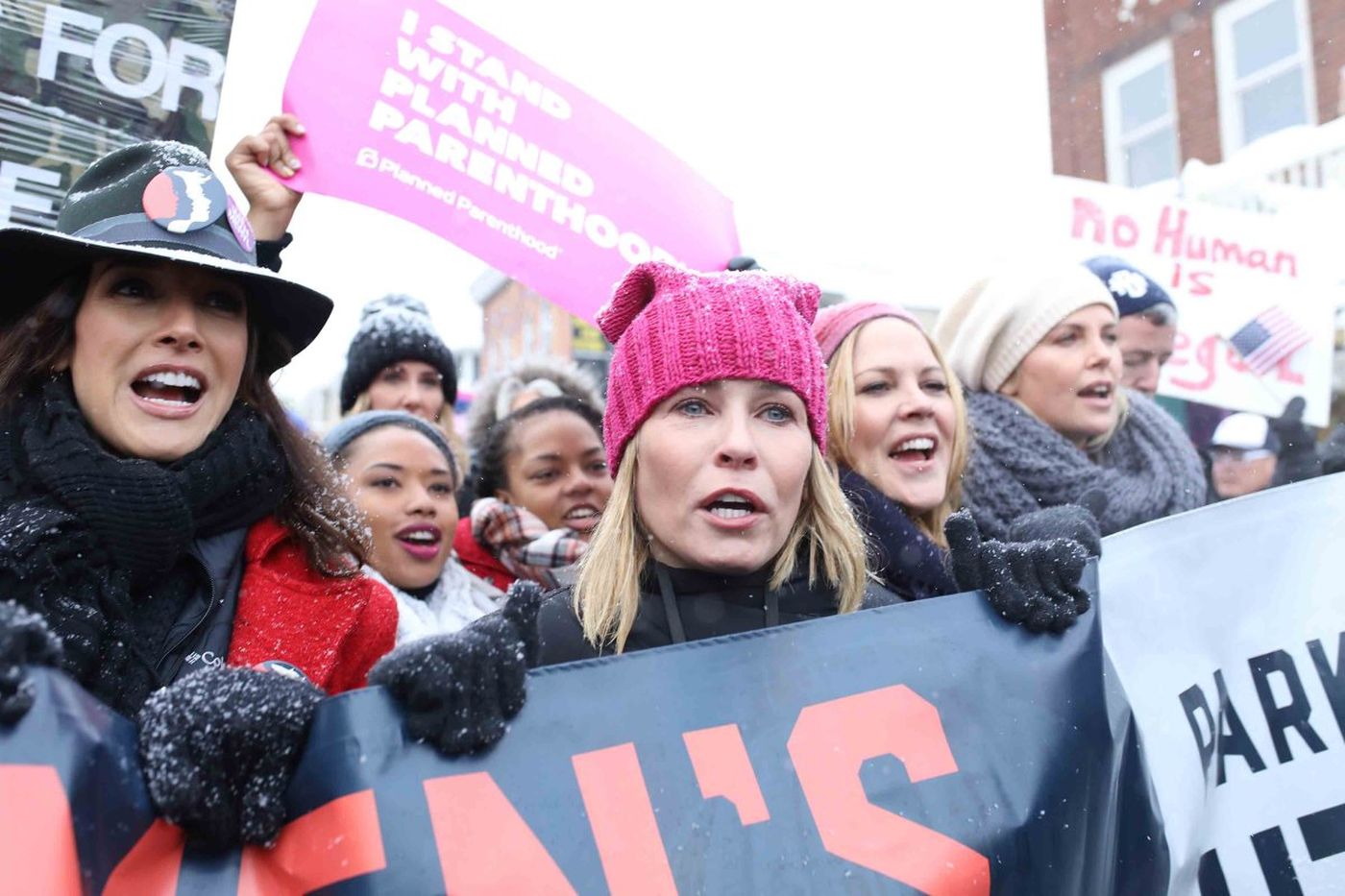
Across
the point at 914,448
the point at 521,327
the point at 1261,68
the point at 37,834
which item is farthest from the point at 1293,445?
the point at 521,327

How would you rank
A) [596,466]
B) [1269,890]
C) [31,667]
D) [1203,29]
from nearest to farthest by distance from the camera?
1. [31,667]
2. [1269,890]
3. [596,466]
4. [1203,29]

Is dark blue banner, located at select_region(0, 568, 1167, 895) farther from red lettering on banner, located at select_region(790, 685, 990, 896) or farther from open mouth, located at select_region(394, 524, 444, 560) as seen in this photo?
open mouth, located at select_region(394, 524, 444, 560)

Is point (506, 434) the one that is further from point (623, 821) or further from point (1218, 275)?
point (1218, 275)

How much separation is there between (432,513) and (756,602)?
1.51 metres

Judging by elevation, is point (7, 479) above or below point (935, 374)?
below

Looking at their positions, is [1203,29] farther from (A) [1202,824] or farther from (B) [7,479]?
(B) [7,479]

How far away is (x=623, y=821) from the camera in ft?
5.15

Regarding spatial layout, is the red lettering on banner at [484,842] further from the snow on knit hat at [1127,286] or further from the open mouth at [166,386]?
the snow on knit hat at [1127,286]

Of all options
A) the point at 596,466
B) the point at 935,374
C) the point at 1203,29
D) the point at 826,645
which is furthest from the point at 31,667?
the point at 1203,29

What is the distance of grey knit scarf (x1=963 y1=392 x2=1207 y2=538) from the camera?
3.02m

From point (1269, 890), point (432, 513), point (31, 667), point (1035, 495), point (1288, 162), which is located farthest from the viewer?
point (1288, 162)

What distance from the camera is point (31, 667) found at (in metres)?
1.38

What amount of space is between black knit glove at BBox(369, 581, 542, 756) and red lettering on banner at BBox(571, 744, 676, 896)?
144 mm

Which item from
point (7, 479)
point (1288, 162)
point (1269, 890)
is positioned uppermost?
point (1288, 162)
